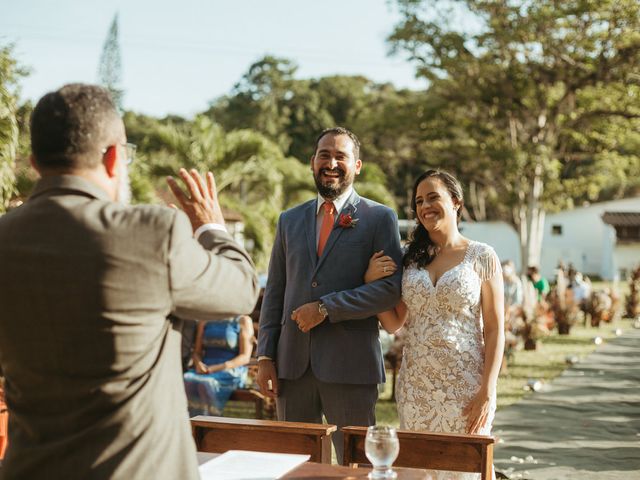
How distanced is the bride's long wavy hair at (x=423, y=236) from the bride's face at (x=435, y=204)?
0.04 metres

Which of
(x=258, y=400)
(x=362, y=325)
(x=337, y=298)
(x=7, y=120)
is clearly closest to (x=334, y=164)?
(x=337, y=298)

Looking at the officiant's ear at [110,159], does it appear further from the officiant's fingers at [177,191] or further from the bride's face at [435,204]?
the bride's face at [435,204]

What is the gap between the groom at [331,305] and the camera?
397 centimetres

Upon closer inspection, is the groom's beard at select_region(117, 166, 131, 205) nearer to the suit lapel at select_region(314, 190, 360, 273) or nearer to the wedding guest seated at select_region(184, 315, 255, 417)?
the suit lapel at select_region(314, 190, 360, 273)

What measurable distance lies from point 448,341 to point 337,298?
26.0 inches

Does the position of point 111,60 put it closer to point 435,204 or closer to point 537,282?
point 537,282

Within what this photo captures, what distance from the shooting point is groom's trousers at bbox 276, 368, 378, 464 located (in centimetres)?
397

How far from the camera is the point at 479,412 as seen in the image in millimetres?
3869

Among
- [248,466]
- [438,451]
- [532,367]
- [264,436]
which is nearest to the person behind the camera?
[248,466]

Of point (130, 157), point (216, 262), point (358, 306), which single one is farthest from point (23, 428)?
point (358, 306)

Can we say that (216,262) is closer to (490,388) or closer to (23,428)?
(23,428)

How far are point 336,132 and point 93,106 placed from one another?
7.94ft

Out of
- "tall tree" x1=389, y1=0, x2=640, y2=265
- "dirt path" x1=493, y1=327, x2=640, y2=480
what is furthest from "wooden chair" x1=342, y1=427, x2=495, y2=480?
"tall tree" x1=389, y1=0, x2=640, y2=265

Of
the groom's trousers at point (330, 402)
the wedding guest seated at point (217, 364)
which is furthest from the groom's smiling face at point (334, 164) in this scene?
the wedding guest seated at point (217, 364)
